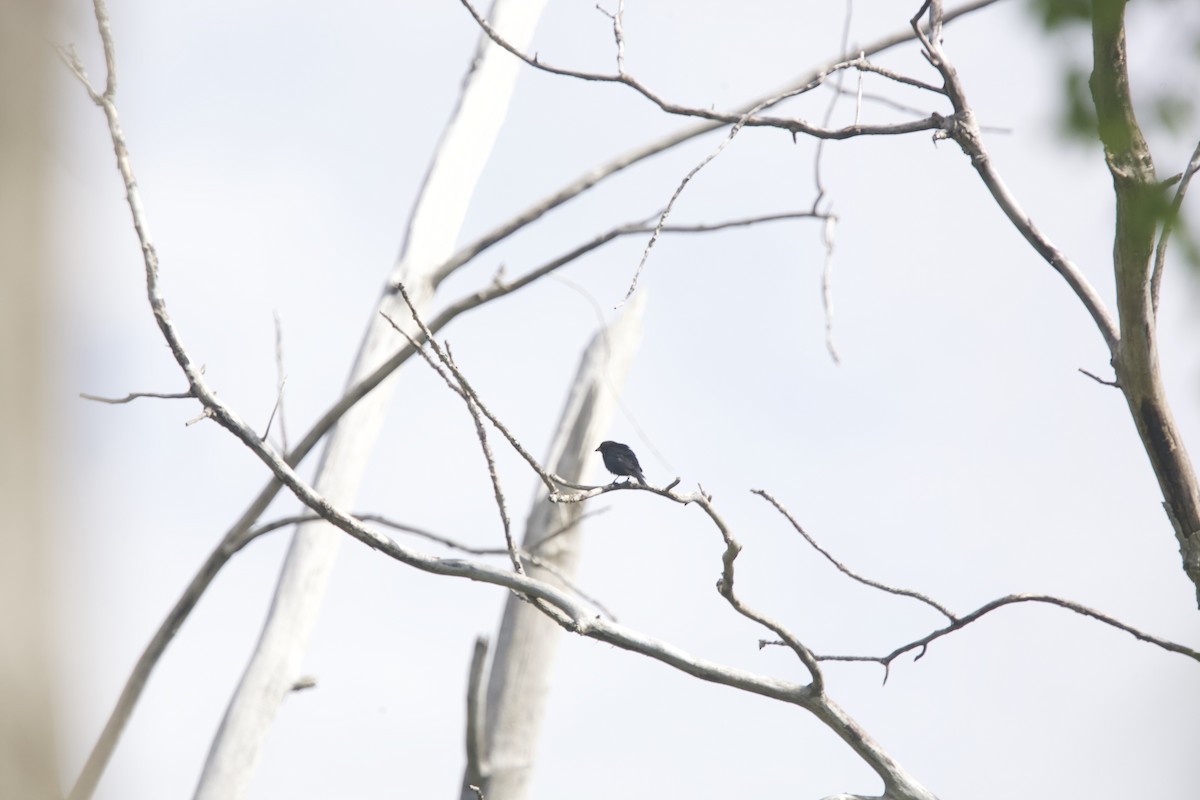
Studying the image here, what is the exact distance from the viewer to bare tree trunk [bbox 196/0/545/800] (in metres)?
4.49

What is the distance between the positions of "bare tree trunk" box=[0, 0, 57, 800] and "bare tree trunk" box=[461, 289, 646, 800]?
3.86m

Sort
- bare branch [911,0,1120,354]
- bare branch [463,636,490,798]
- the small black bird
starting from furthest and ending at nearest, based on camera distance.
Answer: the small black bird → bare branch [463,636,490,798] → bare branch [911,0,1120,354]

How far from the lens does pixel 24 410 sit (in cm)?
135

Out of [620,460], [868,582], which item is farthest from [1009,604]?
[620,460]

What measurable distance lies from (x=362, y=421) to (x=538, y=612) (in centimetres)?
149

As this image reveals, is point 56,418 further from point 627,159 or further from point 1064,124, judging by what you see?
point 627,159

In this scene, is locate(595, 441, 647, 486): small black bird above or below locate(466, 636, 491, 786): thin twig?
above

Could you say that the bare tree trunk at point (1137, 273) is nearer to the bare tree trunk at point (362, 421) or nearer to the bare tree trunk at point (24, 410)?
the bare tree trunk at point (24, 410)

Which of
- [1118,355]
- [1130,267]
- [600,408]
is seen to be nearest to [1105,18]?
[1130,267]

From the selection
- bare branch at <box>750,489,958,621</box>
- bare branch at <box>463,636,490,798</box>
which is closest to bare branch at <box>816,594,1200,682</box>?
bare branch at <box>750,489,958,621</box>

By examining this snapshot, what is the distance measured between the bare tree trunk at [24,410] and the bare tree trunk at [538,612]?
386 centimetres

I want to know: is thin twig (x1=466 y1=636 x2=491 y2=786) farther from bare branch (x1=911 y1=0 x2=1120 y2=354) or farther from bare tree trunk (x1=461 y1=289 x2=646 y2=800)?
bare branch (x1=911 y1=0 x2=1120 y2=354)

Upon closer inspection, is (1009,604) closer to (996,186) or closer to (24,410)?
(996,186)

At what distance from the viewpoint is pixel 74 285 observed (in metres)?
1.47
